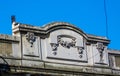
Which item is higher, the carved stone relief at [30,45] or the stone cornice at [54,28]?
the stone cornice at [54,28]

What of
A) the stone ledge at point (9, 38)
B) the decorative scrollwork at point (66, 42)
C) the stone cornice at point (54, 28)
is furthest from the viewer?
the decorative scrollwork at point (66, 42)

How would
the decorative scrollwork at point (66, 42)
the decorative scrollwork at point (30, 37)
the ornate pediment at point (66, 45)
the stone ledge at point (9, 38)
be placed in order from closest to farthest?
the stone ledge at point (9, 38), the decorative scrollwork at point (30, 37), the ornate pediment at point (66, 45), the decorative scrollwork at point (66, 42)

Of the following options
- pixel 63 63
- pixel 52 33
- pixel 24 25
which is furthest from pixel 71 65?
pixel 24 25

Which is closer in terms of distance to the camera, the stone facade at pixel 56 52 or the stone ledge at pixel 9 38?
the stone ledge at pixel 9 38

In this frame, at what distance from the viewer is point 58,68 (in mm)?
27219

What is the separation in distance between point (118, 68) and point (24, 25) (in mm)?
8859

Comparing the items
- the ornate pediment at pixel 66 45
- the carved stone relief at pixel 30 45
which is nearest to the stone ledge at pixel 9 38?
the carved stone relief at pixel 30 45

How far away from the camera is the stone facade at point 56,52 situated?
83.6ft

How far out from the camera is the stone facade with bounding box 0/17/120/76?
25469 mm

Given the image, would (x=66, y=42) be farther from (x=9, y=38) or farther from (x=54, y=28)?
(x=9, y=38)

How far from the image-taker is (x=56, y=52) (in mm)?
27406

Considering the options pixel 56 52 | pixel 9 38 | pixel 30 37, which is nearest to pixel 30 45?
pixel 30 37

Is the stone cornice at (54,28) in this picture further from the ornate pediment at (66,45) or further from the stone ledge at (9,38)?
the stone ledge at (9,38)

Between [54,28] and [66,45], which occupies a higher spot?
[54,28]
